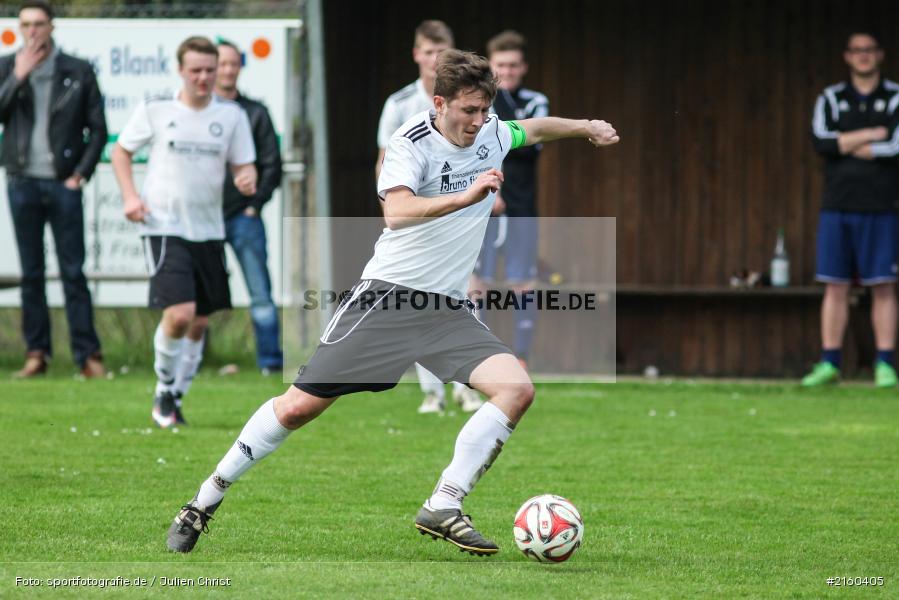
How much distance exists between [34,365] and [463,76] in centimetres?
785

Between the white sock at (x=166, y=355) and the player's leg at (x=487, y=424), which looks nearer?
the player's leg at (x=487, y=424)

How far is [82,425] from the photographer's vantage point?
9.58 meters

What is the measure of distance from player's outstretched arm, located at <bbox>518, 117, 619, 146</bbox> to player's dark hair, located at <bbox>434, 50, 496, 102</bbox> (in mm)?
712

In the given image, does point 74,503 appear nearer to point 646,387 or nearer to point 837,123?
point 646,387

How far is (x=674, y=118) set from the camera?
14.0 meters

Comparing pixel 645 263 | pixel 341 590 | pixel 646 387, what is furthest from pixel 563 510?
pixel 645 263

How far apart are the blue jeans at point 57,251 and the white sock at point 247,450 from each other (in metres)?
6.88

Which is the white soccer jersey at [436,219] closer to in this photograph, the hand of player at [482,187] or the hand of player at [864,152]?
the hand of player at [482,187]

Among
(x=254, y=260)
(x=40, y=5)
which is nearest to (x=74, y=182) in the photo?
(x=40, y=5)

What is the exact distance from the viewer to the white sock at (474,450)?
5.91 meters

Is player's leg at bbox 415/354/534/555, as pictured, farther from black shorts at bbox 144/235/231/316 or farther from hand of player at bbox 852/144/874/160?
hand of player at bbox 852/144/874/160

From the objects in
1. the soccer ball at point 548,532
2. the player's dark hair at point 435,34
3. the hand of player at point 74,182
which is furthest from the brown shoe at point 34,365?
the soccer ball at point 548,532

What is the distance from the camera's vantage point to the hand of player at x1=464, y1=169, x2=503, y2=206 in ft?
17.8

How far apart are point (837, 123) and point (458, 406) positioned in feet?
13.1
